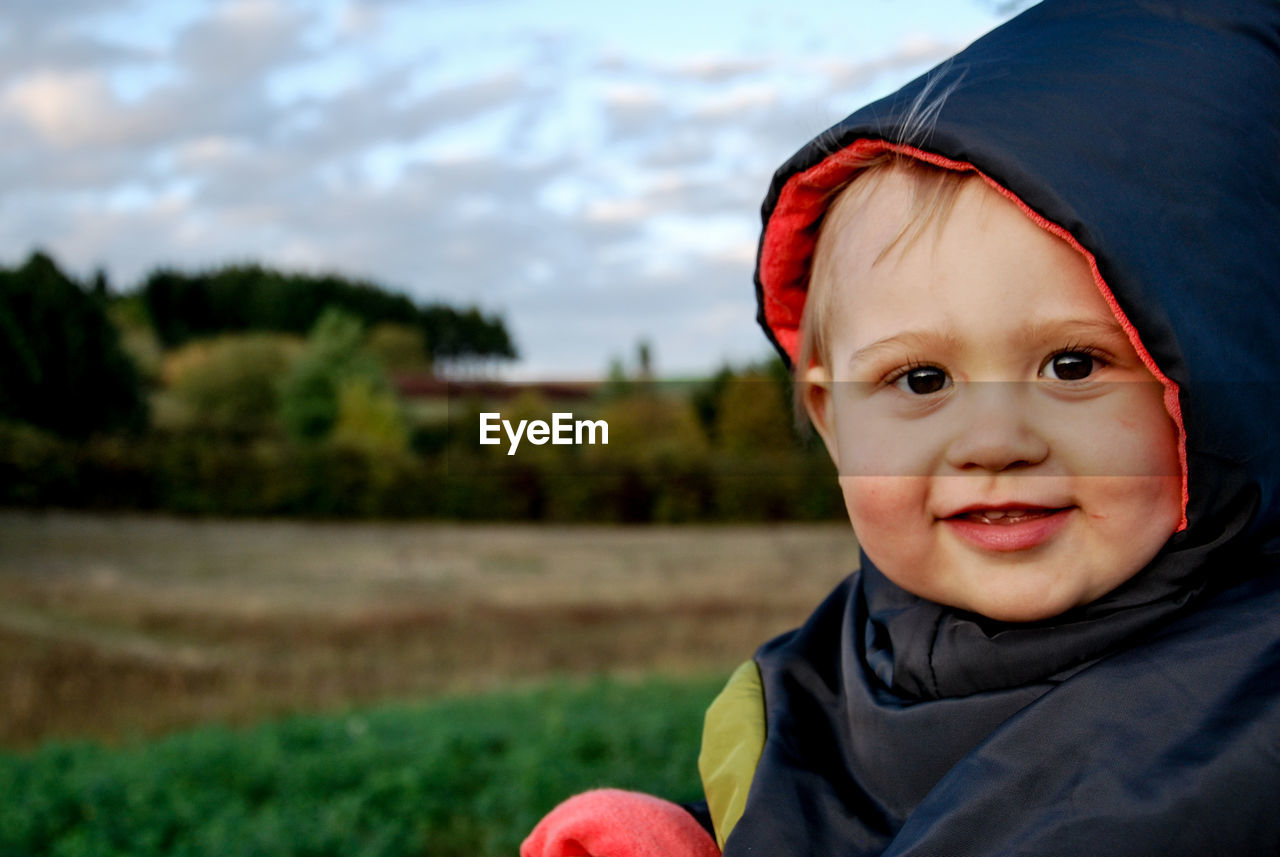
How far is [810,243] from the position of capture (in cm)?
144

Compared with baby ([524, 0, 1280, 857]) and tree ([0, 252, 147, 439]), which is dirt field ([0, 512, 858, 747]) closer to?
tree ([0, 252, 147, 439])

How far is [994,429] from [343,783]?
432 cm

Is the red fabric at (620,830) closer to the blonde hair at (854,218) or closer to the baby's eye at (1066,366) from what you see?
the blonde hair at (854,218)

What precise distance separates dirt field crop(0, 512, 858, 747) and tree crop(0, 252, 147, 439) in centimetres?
195

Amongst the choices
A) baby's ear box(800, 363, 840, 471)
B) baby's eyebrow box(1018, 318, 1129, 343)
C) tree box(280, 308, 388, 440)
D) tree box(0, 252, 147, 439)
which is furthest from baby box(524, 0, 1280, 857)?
tree box(280, 308, 388, 440)

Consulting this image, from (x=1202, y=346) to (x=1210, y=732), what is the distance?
1.23ft

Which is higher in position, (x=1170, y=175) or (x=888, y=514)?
(x=1170, y=175)

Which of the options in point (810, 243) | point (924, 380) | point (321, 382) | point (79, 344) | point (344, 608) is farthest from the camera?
point (321, 382)

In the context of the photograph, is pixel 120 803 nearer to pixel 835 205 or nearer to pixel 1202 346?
pixel 835 205

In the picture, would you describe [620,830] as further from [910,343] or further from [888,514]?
[910,343]

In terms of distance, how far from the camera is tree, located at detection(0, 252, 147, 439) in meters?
16.8

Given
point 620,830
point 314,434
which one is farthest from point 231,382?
point 620,830

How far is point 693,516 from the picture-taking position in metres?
18.0

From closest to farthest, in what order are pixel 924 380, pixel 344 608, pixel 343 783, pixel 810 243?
pixel 924 380, pixel 810 243, pixel 343 783, pixel 344 608
